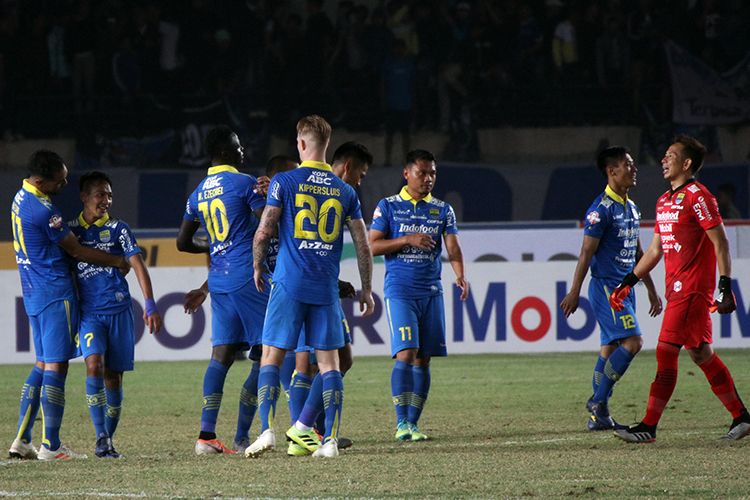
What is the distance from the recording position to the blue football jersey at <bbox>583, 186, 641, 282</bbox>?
9094mm

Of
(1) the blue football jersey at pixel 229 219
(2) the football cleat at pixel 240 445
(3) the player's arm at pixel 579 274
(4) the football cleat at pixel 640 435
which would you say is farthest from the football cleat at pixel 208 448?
(3) the player's arm at pixel 579 274

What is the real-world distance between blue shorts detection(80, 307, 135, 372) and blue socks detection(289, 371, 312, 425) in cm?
100

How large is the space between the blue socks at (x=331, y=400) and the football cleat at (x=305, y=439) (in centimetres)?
6

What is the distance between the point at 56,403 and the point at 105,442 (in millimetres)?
368

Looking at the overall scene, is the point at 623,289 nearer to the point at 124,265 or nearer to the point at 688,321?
the point at 688,321

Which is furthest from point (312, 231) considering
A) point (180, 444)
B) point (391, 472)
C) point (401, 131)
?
point (401, 131)

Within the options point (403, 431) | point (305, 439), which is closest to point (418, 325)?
point (403, 431)

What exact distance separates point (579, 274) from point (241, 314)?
103 inches

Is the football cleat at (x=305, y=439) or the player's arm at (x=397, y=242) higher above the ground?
the player's arm at (x=397, y=242)

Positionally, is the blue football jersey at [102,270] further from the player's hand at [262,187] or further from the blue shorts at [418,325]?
the blue shorts at [418,325]

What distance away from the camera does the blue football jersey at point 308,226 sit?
7.03 meters

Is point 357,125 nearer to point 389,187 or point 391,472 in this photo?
point 389,187

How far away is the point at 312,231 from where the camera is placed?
278 inches

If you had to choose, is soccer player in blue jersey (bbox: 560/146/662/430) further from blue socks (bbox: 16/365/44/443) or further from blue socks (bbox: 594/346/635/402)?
blue socks (bbox: 16/365/44/443)
